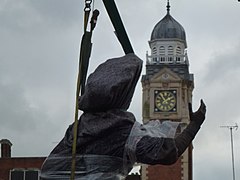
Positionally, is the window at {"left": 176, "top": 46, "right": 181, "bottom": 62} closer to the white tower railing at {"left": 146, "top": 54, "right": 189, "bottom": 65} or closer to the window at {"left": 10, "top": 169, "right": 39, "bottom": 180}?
the white tower railing at {"left": 146, "top": 54, "right": 189, "bottom": 65}

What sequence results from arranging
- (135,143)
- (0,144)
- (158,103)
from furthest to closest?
1. (158,103)
2. (0,144)
3. (135,143)

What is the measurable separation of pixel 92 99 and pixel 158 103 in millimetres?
58017

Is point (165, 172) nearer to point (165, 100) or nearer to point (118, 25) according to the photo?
point (165, 100)

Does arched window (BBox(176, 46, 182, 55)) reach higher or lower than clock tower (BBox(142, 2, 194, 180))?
higher

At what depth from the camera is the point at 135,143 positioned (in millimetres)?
5043

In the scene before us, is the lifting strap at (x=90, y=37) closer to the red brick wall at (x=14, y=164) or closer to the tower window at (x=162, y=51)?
the red brick wall at (x=14, y=164)

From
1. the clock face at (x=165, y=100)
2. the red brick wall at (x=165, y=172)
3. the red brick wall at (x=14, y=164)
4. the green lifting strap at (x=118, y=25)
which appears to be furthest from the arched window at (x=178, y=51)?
the green lifting strap at (x=118, y=25)

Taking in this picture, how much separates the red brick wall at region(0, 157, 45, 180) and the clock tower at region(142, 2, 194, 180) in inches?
585

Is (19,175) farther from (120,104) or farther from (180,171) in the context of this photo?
(120,104)

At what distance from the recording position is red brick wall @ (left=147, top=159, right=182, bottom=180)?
58906 mm

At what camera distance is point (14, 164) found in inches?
1811

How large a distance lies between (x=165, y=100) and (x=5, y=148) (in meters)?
18.3

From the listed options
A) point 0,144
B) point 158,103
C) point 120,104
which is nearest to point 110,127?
point 120,104

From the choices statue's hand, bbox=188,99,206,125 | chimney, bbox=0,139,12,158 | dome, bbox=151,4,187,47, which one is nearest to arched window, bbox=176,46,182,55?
dome, bbox=151,4,187,47
